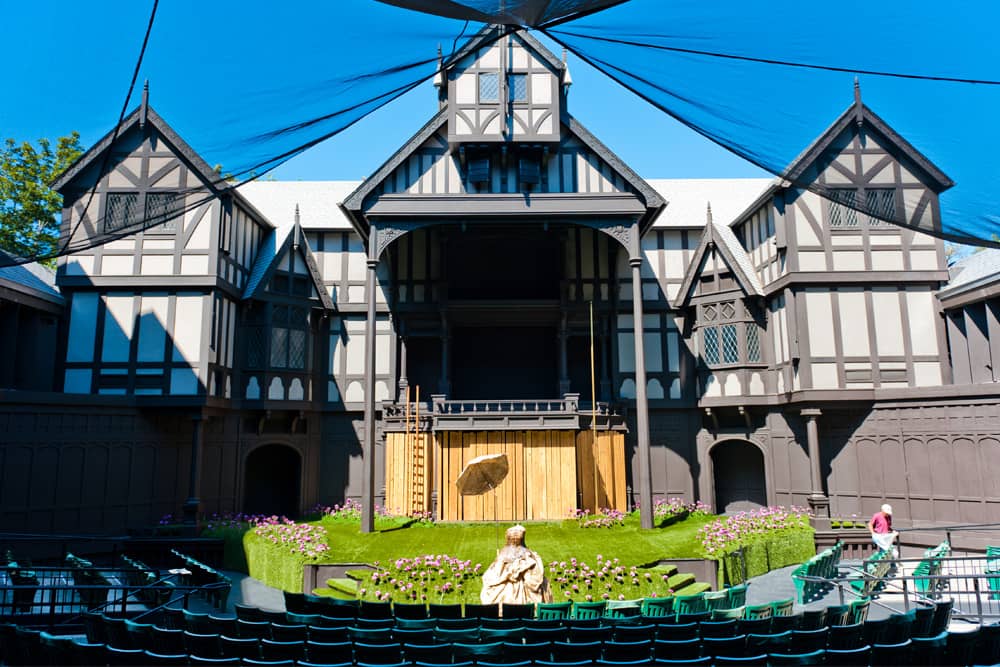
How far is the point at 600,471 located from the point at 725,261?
856 centimetres

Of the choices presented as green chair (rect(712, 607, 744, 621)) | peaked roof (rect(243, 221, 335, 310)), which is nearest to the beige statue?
green chair (rect(712, 607, 744, 621))

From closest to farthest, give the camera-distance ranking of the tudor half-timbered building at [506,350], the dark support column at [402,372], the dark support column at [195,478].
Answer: the tudor half-timbered building at [506,350]
the dark support column at [195,478]
the dark support column at [402,372]

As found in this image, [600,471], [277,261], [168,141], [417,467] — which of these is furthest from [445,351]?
[168,141]

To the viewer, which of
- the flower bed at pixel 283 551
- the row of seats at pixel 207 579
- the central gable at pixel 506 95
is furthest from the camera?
the central gable at pixel 506 95

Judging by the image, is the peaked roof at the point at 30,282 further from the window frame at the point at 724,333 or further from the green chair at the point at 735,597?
the window frame at the point at 724,333

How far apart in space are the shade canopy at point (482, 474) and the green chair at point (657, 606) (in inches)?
371

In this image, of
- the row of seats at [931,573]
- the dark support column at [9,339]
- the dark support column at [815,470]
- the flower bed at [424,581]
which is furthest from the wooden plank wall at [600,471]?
the dark support column at [9,339]

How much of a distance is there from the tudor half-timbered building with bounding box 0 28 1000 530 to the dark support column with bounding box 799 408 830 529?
82mm

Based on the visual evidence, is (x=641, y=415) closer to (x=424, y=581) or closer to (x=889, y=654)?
(x=424, y=581)

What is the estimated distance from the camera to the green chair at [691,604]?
10.8m

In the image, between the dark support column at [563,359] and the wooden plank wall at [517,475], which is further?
the dark support column at [563,359]

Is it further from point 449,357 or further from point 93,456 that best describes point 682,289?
point 93,456

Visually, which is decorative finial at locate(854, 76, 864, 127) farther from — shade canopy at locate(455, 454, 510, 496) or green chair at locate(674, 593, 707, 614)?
shade canopy at locate(455, 454, 510, 496)

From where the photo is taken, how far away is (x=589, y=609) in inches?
395
